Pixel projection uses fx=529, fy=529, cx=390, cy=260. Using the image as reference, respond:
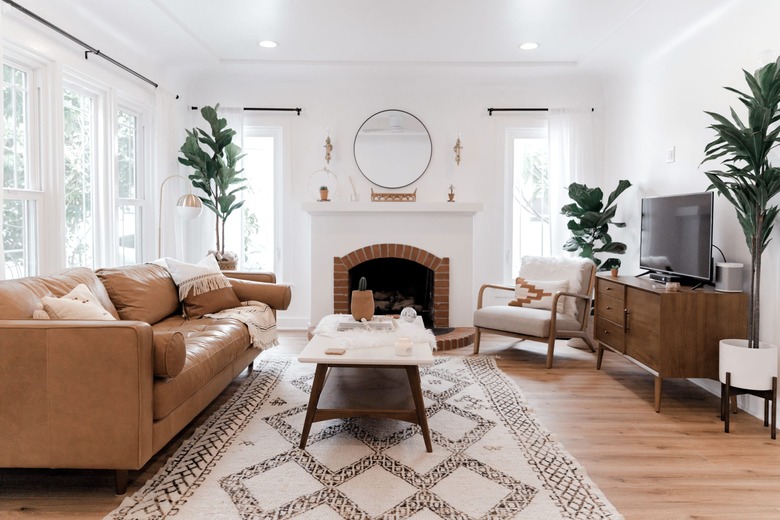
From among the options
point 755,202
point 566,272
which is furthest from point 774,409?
point 566,272

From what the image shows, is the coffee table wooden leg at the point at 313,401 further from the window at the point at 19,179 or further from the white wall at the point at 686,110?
the white wall at the point at 686,110

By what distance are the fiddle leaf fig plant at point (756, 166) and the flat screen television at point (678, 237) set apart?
0.30 meters

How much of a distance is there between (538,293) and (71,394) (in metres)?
3.60

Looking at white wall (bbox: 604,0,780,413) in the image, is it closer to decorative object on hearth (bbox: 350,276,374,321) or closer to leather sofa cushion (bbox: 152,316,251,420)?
decorative object on hearth (bbox: 350,276,374,321)

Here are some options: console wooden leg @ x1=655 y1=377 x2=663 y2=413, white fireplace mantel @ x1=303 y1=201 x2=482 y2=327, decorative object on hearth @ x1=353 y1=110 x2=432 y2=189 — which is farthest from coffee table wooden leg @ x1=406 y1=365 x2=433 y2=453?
decorative object on hearth @ x1=353 y1=110 x2=432 y2=189

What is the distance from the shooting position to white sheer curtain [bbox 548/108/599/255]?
5.51m

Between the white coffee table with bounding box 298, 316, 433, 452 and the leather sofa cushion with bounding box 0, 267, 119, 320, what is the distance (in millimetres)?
1183

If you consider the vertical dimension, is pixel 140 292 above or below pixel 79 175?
below

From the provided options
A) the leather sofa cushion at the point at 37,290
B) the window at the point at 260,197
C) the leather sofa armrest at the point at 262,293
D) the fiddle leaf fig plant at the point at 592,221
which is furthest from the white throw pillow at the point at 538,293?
the leather sofa cushion at the point at 37,290

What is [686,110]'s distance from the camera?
13.2 feet

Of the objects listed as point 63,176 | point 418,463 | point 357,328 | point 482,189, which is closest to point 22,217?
point 63,176

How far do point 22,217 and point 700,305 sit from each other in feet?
13.9

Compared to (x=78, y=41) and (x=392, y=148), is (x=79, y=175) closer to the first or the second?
(x=78, y=41)

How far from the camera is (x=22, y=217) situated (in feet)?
11.1
